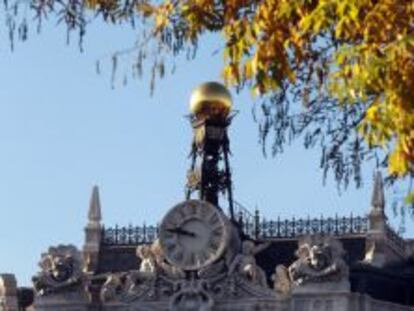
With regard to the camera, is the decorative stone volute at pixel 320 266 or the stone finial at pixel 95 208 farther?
the stone finial at pixel 95 208

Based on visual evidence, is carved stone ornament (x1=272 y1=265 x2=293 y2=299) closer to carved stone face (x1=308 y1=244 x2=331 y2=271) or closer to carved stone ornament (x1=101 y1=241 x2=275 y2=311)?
carved stone ornament (x1=101 y1=241 x2=275 y2=311)

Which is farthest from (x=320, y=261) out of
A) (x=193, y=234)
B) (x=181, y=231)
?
(x=181, y=231)

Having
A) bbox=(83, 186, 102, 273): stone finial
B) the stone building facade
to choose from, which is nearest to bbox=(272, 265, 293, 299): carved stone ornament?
the stone building facade

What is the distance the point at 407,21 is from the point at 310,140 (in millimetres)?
2258

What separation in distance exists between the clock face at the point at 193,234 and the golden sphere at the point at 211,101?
750cm

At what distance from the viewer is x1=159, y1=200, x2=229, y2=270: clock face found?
219 ft

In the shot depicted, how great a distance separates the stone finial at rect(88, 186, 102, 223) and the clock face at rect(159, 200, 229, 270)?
1313 cm

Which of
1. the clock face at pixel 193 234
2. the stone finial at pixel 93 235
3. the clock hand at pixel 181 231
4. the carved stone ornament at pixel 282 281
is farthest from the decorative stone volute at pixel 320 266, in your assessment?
the stone finial at pixel 93 235

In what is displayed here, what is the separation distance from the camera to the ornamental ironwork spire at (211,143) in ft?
241

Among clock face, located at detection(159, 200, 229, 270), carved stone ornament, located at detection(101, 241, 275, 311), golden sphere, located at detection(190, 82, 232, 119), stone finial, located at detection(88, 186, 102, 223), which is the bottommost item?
carved stone ornament, located at detection(101, 241, 275, 311)

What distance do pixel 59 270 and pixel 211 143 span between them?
1052cm

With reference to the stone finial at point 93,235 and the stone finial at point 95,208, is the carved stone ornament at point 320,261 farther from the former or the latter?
the stone finial at point 95,208

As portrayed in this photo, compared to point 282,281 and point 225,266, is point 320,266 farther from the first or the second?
point 225,266

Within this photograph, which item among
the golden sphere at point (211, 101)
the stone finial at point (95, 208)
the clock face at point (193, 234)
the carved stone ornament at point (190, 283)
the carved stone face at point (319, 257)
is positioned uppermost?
the golden sphere at point (211, 101)
